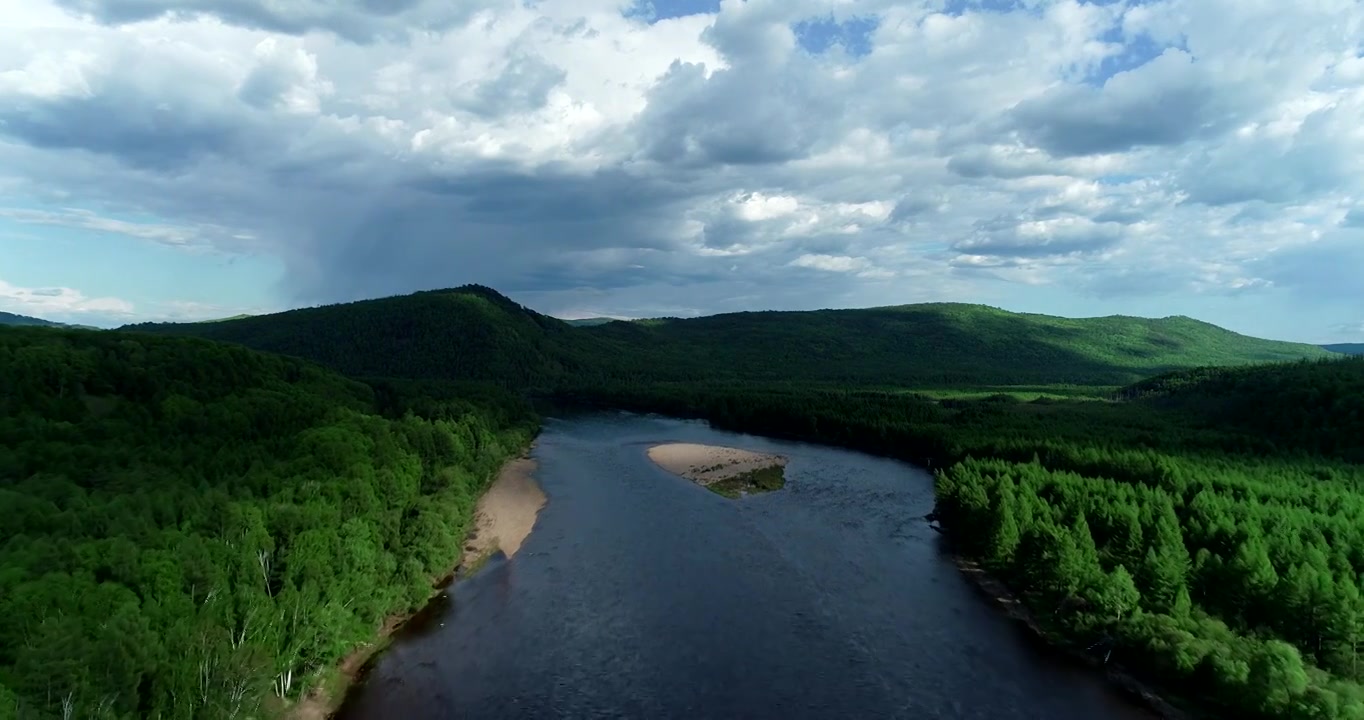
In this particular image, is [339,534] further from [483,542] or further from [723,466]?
[723,466]

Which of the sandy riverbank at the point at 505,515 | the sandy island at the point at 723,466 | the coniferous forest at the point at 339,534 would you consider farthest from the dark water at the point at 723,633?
the sandy island at the point at 723,466

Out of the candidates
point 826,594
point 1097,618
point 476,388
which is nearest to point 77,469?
point 826,594

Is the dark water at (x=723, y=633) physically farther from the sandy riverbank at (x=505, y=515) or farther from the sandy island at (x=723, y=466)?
the sandy island at (x=723, y=466)

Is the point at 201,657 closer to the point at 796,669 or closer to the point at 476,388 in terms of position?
the point at 796,669

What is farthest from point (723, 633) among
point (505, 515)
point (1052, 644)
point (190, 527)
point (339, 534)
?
point (505, 515)

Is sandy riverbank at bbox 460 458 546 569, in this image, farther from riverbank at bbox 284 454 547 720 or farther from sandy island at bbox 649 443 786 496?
sandy island at bbox 649 443 786 496

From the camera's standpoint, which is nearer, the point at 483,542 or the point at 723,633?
the point at 723,633
